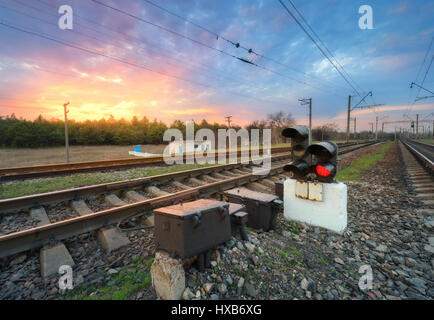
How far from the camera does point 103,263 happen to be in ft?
8.56

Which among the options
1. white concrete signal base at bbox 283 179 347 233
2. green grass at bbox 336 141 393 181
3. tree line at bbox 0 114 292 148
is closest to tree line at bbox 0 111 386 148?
tree line at bbox 0 114 292 148

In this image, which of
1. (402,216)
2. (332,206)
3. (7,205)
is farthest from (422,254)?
(7,205)

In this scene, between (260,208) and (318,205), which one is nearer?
(260,208)

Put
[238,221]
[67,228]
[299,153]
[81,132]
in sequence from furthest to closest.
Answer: [81,132] < [299,153] < [67,228] < [238,221]

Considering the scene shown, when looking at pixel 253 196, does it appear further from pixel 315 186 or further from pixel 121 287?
pixel 121 287

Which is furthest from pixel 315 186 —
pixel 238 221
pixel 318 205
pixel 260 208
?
pixel 238 221

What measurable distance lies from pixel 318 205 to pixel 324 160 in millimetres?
760

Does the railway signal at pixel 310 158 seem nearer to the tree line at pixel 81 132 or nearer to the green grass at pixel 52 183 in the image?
the green grass at pixel 52 183

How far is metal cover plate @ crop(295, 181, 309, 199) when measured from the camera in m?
3.74

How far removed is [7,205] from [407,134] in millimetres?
228230

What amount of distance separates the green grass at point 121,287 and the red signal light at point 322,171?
284 centimetres

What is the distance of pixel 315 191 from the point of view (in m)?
3.65

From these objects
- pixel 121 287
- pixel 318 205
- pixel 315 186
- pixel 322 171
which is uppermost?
pixel 322 171
